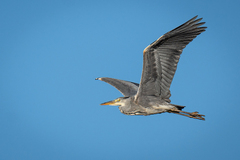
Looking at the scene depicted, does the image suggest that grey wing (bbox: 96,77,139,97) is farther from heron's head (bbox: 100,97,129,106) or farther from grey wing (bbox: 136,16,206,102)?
grey wing (bbox: 136,16,206,102)

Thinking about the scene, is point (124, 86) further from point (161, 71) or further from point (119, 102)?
point (161, 71)

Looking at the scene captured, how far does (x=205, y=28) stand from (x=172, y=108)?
229cm

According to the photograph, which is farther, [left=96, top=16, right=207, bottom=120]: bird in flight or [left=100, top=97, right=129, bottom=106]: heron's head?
[left=100, top=97, right=129, bottom=106]: heron's head

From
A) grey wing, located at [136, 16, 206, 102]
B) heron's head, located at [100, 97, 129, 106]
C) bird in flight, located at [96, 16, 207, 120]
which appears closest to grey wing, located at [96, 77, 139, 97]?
heron's head, located at [100, 97, 129, 106]

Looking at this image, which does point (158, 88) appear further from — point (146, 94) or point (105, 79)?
point (105, 79)

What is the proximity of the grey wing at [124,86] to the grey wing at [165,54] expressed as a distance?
220 cm

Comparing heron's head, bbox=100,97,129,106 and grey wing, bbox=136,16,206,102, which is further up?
grey wing, bbox=136,16,206,102

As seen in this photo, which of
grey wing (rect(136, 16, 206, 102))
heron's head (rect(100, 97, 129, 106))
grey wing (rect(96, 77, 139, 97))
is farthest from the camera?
grey wing (rect(96, 77, 139, 97))

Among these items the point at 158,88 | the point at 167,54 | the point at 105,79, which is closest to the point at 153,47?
the point at 167,54

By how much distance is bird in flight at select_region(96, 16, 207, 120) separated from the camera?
25.6 feet

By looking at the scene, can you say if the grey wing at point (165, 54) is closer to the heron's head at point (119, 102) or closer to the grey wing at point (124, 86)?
the heron's head at point (119, 102)

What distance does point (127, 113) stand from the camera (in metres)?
9.24

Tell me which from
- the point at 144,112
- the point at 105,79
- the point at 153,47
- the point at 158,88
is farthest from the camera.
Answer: the point at 105,79

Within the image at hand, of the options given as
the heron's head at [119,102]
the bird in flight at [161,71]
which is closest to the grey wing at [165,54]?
the bird in flight at [161,71]
